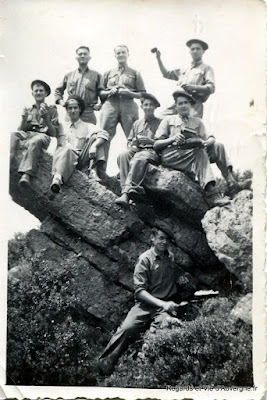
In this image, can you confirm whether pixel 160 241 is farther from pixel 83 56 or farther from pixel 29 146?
pixel 83 56

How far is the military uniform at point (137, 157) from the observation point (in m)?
6.67

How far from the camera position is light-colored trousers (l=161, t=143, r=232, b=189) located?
666cm

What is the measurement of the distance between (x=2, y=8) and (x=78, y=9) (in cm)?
74

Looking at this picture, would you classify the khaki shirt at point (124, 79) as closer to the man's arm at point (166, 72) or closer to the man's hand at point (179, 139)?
the man's arm at point (166, 72)

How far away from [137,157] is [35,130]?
1051 millimetres

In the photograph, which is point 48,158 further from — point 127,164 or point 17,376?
point 17,376

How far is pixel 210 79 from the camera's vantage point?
6.74 metres

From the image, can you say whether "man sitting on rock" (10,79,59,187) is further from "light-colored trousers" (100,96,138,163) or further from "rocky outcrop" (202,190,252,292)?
"rocky outcrop" (202,190,252,292)

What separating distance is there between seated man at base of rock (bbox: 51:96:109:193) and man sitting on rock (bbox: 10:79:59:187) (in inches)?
5.6

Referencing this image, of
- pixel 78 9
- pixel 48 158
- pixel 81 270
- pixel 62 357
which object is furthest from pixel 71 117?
pixel 62 357

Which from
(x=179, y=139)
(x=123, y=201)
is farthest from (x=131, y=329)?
(x=179, y=139)

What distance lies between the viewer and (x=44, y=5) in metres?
6.81

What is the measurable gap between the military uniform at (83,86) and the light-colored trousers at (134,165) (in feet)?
1.64

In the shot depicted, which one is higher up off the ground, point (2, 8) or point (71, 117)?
point (2, 8)
